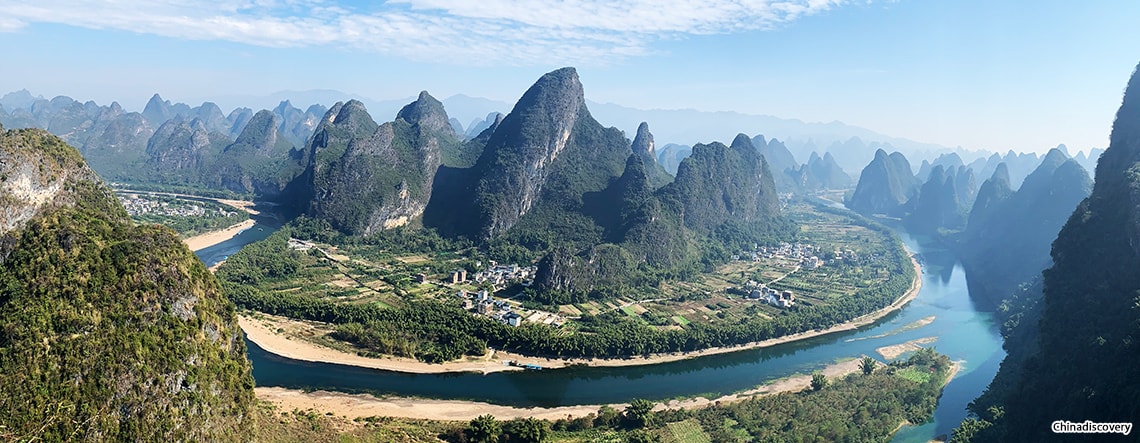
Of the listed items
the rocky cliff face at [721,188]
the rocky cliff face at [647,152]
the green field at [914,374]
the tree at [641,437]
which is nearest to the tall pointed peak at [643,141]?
the rocky cliff face at [647,152]

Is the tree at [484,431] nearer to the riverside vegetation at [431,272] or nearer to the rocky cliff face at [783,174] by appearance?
the riverside vegetation at [431,272]

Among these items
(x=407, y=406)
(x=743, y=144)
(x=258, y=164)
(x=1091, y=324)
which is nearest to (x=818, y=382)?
(x=1091, y=324)

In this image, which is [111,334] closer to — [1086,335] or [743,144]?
[1086,335]

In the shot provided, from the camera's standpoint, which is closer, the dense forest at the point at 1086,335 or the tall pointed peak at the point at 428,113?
the dense forest at the point at 1086,335

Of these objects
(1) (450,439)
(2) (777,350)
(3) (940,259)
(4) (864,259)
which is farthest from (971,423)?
(3) (940,259)

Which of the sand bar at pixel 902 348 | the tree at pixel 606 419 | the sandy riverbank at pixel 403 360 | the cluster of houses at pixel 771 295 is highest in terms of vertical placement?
the cluster of houses at pixel 771 295

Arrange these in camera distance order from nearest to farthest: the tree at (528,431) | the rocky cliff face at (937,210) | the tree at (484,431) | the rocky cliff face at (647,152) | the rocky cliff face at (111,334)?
the rocky cliff face at (111,334) < the tree at (484,431) < the tree at (528,431) < the rocky cliff face at (647,152) < the rocky cliff face at (937,210)

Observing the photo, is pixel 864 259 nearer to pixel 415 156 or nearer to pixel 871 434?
pixel 871 434
